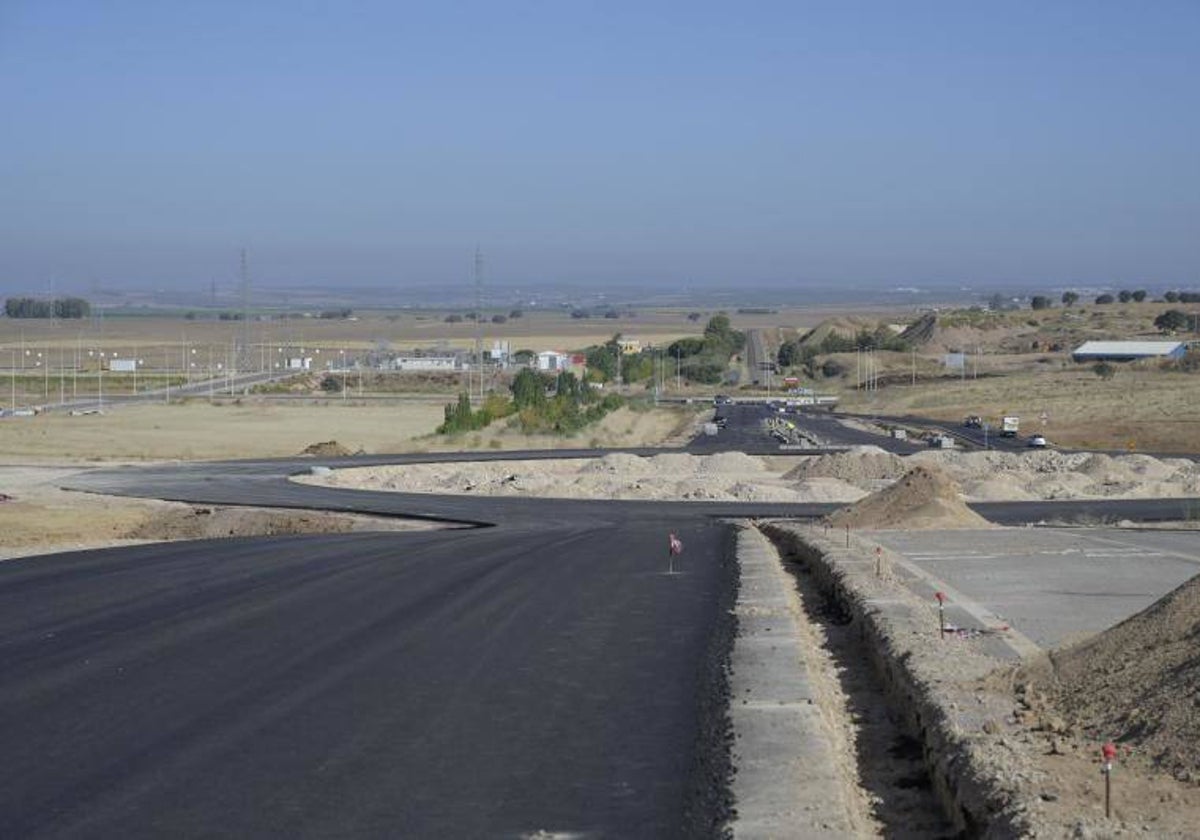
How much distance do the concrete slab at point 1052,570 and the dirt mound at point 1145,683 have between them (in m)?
4.12

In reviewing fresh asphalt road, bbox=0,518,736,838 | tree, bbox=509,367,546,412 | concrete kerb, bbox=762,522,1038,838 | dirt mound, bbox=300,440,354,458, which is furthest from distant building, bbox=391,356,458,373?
concrete kerb, bbox=762,522,1038,838

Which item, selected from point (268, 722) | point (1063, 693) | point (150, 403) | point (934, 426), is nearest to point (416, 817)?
point (268, 722)

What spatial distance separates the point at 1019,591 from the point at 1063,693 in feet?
42.1

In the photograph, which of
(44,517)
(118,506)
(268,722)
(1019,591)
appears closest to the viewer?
(268,722)

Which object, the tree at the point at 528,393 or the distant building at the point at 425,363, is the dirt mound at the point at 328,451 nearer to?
the tree at the point at 528,393

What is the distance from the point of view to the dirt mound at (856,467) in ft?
194

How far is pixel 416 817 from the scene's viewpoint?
1144 centimetres

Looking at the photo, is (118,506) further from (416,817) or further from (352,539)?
(416,817)

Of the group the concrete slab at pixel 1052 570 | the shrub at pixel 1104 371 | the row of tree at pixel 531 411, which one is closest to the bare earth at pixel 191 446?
the row of tree at pixel 531 411

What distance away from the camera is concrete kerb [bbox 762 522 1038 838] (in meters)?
10.4

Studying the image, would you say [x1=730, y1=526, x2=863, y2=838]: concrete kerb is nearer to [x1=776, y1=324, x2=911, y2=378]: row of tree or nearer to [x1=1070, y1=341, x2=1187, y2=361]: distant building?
[x1=1070, y1=341, x2=1187, y2=361]: distant building

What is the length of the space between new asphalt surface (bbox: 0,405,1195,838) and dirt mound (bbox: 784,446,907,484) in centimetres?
2768

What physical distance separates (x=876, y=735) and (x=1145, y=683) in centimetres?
264

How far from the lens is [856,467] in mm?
59375
